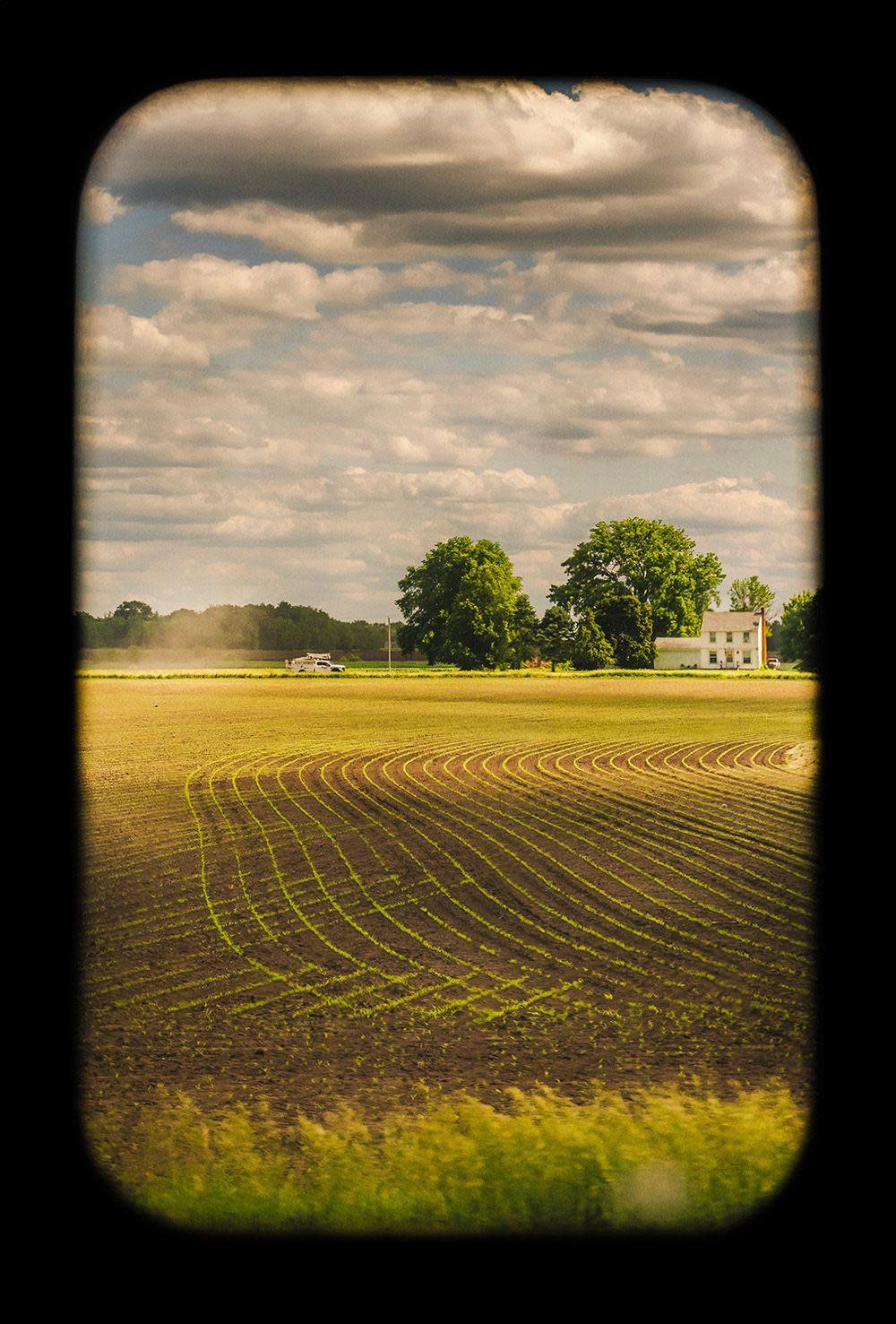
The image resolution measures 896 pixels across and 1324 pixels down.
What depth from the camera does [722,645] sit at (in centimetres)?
5069

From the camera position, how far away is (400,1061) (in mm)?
3936

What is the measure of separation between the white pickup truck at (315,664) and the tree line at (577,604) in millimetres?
2617

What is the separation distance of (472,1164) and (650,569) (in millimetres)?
43887

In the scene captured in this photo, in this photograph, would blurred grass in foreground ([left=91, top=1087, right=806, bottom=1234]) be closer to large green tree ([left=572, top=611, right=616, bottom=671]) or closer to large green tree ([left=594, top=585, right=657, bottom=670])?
large green tree ([left=572, top=611, right=616, bottom=671])

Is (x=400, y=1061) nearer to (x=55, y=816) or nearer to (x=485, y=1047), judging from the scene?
(x=485, y=1047)

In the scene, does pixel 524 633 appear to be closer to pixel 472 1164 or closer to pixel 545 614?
pixel 545 614

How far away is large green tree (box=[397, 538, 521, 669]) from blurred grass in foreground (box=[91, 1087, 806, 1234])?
134ft

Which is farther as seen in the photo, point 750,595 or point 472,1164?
point 750,595

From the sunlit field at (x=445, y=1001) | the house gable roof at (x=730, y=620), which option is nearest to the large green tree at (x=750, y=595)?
the house gable roof at (x=730, y=620)

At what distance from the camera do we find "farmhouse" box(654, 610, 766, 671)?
4822cm

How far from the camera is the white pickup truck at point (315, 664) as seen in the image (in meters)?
44.4

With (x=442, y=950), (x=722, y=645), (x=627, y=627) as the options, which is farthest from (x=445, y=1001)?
(x=722, y=645)

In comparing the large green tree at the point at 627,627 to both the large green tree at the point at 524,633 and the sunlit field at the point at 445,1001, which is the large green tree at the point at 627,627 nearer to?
the large green tree at the point at 524,633

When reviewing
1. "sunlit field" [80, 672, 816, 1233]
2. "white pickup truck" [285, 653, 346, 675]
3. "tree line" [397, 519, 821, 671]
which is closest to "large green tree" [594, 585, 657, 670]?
"tree line" [397, 519, 821, 671]
